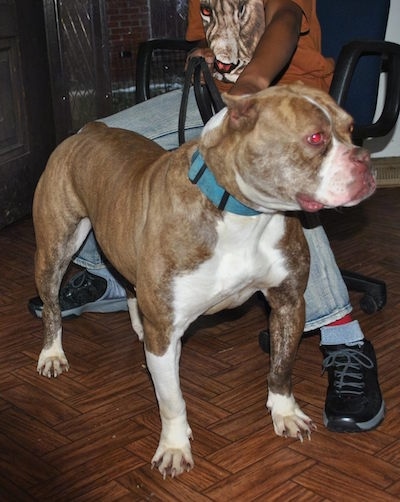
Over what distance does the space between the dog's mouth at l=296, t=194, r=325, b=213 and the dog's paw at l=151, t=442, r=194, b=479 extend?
0.74 m

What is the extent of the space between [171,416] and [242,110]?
81 cm

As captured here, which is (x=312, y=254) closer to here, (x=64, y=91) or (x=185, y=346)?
(x=185, y=346)

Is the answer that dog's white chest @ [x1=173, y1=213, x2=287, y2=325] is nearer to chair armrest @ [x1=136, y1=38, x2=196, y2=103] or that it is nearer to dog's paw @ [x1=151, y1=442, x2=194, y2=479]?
dog's paw @ [x1=151, y1=442, x2=194, y2=479]

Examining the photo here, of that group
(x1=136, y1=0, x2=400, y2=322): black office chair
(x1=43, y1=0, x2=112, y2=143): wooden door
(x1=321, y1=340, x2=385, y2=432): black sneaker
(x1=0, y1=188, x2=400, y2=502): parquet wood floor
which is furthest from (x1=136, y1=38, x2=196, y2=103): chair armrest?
(x1=43, y1=0, x2=112, y2=143): wooden door

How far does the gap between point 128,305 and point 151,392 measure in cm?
A: 48

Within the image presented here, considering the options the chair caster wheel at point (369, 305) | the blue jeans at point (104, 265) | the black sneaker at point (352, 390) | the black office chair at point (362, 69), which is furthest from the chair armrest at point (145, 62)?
the black sneaker at point (352, 390)

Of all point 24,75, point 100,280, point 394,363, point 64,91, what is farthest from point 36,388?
point 64,91

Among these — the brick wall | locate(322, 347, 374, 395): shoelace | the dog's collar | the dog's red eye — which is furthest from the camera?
the brick wall

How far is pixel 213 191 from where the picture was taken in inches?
75.5

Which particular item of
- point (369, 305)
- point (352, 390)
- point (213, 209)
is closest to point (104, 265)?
point (369, 305)

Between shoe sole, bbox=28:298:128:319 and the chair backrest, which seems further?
shoe sole, bbox=28:298:128:319

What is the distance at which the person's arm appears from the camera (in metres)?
2.03

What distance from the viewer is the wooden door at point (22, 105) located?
4105 millimetres

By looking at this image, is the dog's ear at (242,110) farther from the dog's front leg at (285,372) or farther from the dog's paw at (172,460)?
the dog's paw at (172,460)
